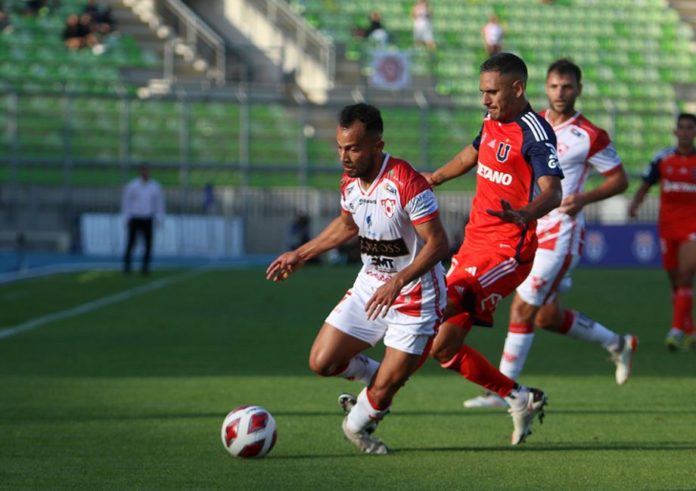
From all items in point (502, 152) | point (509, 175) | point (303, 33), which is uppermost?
point (303, 33)

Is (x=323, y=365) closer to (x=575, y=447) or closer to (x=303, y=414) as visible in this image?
(x=575, y=447)

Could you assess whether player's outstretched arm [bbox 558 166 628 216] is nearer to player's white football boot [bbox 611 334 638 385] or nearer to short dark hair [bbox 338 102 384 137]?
player's white football boot [bbox 611 334 638 385]

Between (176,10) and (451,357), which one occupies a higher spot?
(176,10)

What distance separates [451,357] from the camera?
8.20 meters

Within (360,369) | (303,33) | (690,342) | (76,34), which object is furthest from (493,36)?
(360,369)

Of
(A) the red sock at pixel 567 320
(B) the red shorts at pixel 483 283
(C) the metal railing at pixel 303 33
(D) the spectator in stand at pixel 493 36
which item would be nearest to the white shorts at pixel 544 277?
(A) the red sock at pixel 567 320

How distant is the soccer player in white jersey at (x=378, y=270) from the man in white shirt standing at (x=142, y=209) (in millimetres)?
17981

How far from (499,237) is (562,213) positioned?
176cm

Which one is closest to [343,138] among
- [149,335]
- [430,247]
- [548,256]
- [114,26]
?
[430,247]

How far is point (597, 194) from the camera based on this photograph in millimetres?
10070

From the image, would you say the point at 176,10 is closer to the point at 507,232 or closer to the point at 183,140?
the point at 183,140

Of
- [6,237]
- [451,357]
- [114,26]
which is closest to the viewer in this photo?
[451,357]

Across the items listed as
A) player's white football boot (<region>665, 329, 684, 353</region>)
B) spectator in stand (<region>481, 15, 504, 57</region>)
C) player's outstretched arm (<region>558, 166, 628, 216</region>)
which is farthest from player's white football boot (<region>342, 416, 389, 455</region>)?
spectator in stand (<region>481, 15, 504, 57</region>)

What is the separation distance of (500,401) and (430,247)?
2.94 m
